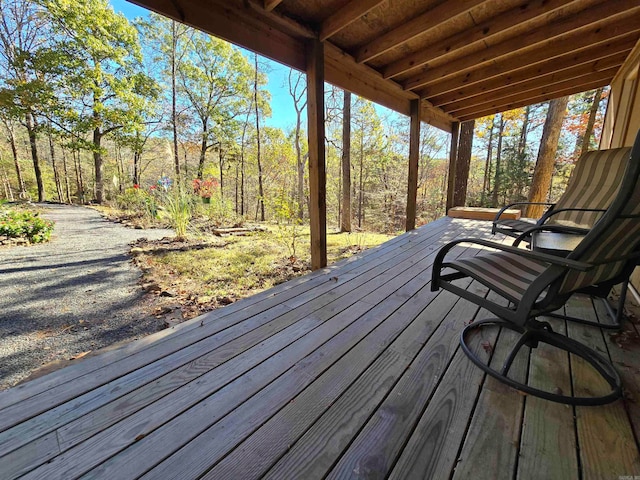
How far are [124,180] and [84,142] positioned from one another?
10.9 ft

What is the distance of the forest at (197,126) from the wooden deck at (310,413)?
4620 millimetres

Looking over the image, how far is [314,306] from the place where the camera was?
6.24 feet

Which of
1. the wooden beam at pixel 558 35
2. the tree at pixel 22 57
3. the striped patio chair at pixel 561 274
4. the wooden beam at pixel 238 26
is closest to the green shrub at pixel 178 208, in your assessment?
the wooden beam at pixel 238 26

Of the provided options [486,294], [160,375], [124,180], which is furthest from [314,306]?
[124,180]

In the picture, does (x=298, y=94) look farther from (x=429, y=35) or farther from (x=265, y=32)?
(x=265, y=32)

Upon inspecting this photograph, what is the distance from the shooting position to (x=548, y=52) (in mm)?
2992

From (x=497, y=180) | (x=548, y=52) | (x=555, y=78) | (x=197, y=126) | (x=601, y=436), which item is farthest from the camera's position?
(x=197, y=126)

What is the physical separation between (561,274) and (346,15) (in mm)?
2359

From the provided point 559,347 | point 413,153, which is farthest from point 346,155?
point 559,347

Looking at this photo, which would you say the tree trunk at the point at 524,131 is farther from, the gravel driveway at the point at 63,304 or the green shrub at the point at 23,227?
the green shrub at the point at 23,227

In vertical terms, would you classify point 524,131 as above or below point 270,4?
above

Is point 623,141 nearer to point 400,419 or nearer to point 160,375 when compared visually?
point 400,419

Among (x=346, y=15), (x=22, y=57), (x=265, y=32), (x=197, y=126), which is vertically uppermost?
(x=22, y=57)

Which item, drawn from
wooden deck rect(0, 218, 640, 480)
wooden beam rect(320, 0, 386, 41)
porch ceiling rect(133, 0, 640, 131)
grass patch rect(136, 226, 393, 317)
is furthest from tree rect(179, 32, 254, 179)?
wooden deck rect(0, 218, 640, 480)
